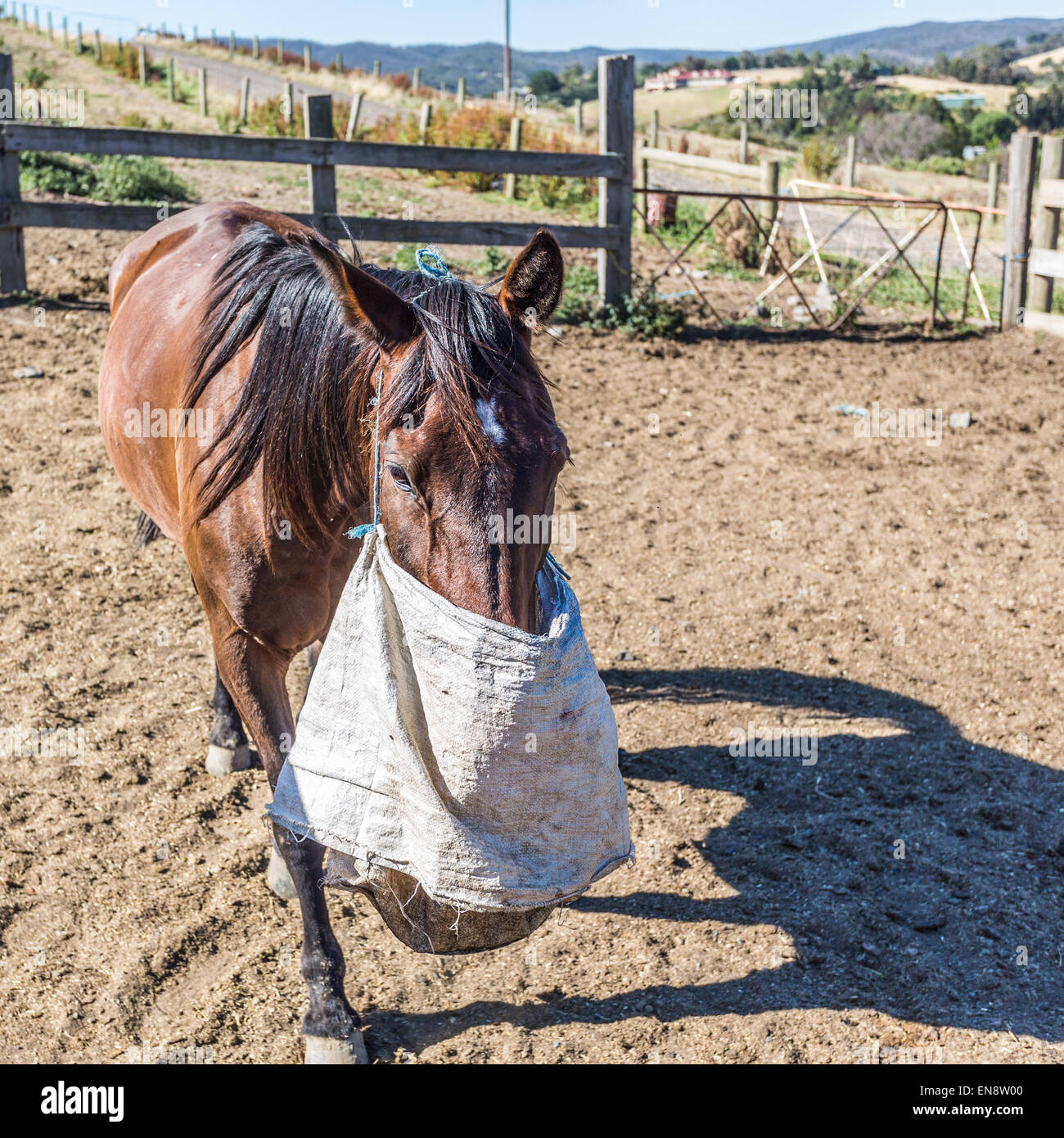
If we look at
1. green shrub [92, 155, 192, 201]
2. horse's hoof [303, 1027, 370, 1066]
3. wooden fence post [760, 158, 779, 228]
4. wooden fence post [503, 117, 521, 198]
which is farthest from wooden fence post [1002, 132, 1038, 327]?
A: horse's hoof [303, 1027, 370, 1066]

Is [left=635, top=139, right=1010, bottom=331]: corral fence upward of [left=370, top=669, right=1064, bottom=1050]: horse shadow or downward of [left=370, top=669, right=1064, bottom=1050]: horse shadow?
upward

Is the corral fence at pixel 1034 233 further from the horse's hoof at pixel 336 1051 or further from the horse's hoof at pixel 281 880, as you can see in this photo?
the horse's hoof at pixel 336 1051

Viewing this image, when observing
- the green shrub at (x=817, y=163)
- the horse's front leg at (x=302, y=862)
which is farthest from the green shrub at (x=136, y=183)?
the green shrub at (x=817, y=163)

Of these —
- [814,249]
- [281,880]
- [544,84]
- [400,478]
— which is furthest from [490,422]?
[544,84]

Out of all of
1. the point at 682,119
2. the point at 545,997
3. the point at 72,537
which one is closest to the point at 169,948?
the point at 545,997

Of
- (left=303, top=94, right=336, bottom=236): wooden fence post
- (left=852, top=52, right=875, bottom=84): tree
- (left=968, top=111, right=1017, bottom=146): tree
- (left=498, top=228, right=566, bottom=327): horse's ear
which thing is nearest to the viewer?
(left=498, top=228, right=566, bottom=327): horse's ear

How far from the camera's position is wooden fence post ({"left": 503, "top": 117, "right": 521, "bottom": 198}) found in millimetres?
15688

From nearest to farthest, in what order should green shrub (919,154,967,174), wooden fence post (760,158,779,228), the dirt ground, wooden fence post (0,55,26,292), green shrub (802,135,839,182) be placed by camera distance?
the dirt ground
wooden fence post (0,55,26,292)
wooden fence post (760,158,779,228)
green shrub (802,135,839,182)
green shrub (919,154,967,174)

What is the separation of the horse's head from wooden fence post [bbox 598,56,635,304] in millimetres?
8098

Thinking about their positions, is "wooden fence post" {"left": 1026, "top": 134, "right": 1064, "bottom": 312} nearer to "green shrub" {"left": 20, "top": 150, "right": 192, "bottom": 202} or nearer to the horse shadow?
the horse shadow

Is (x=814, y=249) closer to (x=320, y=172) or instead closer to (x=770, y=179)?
(x=770, y=179)

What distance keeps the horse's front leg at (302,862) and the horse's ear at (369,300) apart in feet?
3.62

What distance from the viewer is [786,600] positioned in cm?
532

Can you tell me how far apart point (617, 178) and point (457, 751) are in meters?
9.11
